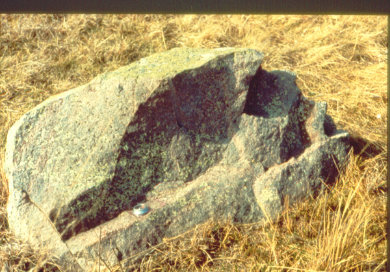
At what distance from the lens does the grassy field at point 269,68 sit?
2.25 metres

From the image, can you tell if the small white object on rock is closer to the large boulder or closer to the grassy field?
the large boulder

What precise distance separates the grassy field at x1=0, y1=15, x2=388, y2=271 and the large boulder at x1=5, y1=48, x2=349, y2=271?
0.42 feet

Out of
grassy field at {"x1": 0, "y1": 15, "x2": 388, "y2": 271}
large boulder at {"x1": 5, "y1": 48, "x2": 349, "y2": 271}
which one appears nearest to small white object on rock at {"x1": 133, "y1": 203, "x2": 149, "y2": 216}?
large boulder at {"x1": 5, "y1": 48, "x2": 349, "y2": 271}

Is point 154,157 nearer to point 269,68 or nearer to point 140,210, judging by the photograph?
point 140,210

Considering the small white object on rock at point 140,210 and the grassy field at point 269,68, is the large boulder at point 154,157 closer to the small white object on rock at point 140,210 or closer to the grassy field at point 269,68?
the small white object on rock at point 140,210

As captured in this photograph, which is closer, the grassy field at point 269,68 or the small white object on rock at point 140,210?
the grassy field at point 269,68

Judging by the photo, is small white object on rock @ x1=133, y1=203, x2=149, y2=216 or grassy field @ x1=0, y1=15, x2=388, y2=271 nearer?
grassy field @ x1=0, y1=15, x2=388, y2=271

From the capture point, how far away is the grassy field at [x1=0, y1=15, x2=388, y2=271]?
225 cm

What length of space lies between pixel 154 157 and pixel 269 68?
2414mm

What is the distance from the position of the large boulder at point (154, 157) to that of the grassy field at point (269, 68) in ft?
0.42

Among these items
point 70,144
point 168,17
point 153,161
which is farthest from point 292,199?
point 168,17

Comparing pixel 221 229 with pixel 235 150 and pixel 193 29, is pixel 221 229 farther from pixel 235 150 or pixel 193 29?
pixel 193 29

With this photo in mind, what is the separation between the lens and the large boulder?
233 cm

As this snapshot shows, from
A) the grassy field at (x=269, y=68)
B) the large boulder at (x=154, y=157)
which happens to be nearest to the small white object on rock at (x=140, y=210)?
the large boulder at (x=154, y=157)
